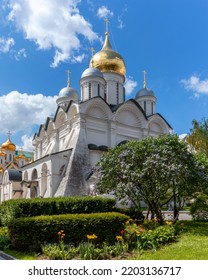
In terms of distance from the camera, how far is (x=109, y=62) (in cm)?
3522

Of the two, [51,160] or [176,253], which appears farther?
[51,160]

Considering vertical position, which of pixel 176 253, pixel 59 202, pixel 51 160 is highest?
pixel 51 160

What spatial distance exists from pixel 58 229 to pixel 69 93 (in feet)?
95.6

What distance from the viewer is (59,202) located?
455 inches

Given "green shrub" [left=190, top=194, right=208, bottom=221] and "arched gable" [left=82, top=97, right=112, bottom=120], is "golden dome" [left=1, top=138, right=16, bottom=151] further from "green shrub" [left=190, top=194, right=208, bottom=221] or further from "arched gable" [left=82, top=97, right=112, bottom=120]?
"green shrub" [left=190, top=194, right=208, bottom=221]

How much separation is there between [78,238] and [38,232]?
1.05 metres

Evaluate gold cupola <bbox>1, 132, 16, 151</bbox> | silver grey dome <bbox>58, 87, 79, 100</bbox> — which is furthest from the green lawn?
gold cupola <bbox>1, 132, 16, 151</bbox>

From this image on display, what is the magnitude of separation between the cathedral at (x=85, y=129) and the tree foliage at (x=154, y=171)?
1342cm

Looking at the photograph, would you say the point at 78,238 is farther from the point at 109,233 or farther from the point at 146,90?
the point at 146,90

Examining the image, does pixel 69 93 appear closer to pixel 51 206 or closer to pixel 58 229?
pixel 51 206

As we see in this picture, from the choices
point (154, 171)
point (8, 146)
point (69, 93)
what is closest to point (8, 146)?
point (8, 146)
